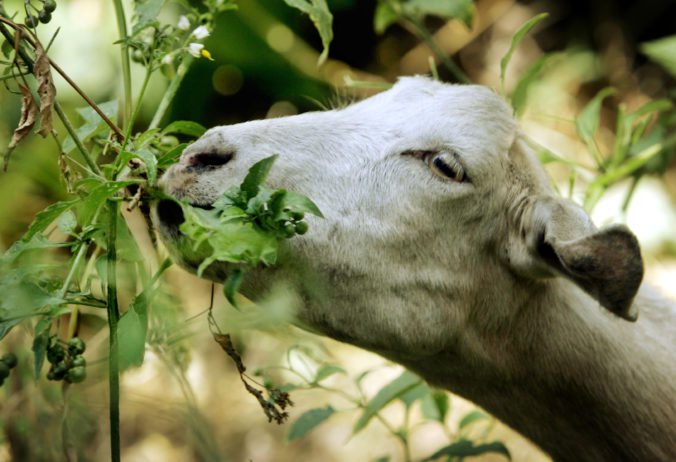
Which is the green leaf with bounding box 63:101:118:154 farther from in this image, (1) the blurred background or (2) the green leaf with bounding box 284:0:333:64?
(1) the blurred background

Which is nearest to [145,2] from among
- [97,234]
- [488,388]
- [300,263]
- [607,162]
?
[97,234]

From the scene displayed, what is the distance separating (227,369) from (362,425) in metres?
3.07

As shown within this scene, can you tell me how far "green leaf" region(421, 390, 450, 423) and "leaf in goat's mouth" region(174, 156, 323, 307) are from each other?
160cm

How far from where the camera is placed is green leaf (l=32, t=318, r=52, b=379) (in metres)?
2.22

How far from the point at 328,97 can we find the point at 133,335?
4.60 meters

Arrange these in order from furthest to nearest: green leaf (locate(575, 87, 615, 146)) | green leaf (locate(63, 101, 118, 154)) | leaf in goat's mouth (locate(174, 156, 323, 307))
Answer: green leaf (locate(575, 87, 615, 146)) < green leaf (locate(63, 101, 118, 154)) < leaf in goat's mouth (locate(174, 156, 323, 307))

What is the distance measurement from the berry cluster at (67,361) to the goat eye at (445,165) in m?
1.16

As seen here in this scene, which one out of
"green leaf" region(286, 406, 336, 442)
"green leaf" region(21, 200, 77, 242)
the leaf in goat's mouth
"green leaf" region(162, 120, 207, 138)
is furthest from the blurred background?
the leaf in goat's mouth

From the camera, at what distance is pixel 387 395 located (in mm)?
3352

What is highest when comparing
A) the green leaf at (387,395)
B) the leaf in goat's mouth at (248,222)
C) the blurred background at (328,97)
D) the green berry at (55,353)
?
the leaf in goat's mouth at (248,222)

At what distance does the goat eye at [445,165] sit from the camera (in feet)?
9.20

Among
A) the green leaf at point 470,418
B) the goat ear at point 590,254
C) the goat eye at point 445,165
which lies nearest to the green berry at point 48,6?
the goat eye at point 445,165

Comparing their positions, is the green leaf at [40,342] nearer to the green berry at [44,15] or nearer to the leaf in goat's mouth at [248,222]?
the leaf in goat's mouth at [248,222]

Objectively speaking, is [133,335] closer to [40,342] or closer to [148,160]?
[40,342]
